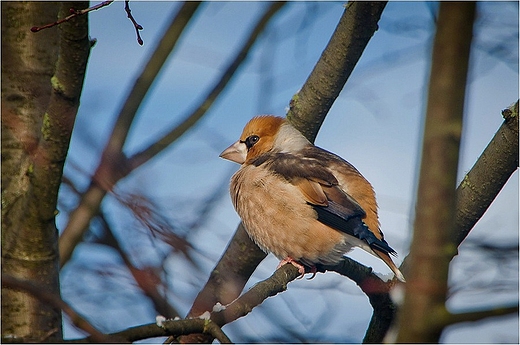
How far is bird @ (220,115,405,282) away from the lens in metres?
4.18

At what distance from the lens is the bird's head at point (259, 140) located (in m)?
4.94

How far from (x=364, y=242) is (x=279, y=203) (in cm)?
61

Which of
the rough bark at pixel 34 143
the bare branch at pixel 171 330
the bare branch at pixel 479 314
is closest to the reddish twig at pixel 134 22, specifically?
the rough bark at pixel 34 143

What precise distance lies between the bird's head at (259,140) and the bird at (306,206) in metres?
0.12

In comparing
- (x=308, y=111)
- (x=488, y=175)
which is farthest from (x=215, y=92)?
(x=488, y=175)

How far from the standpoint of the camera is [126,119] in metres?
4.65

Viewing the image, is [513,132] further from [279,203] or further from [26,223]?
[26,223]

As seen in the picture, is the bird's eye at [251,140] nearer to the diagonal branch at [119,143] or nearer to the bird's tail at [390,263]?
the diagonal branch at [119,143]

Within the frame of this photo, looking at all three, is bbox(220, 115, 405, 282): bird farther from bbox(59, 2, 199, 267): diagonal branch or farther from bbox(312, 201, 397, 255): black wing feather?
bbox(59, 2, 199, 267): diagonal branch

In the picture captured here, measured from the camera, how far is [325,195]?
14.1ft

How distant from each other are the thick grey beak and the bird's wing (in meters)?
0.54

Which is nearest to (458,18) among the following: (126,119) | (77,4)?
(77,4)

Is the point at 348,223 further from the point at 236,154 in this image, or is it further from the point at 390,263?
the point at 236,154

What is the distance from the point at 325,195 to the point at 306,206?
0.13 meters
